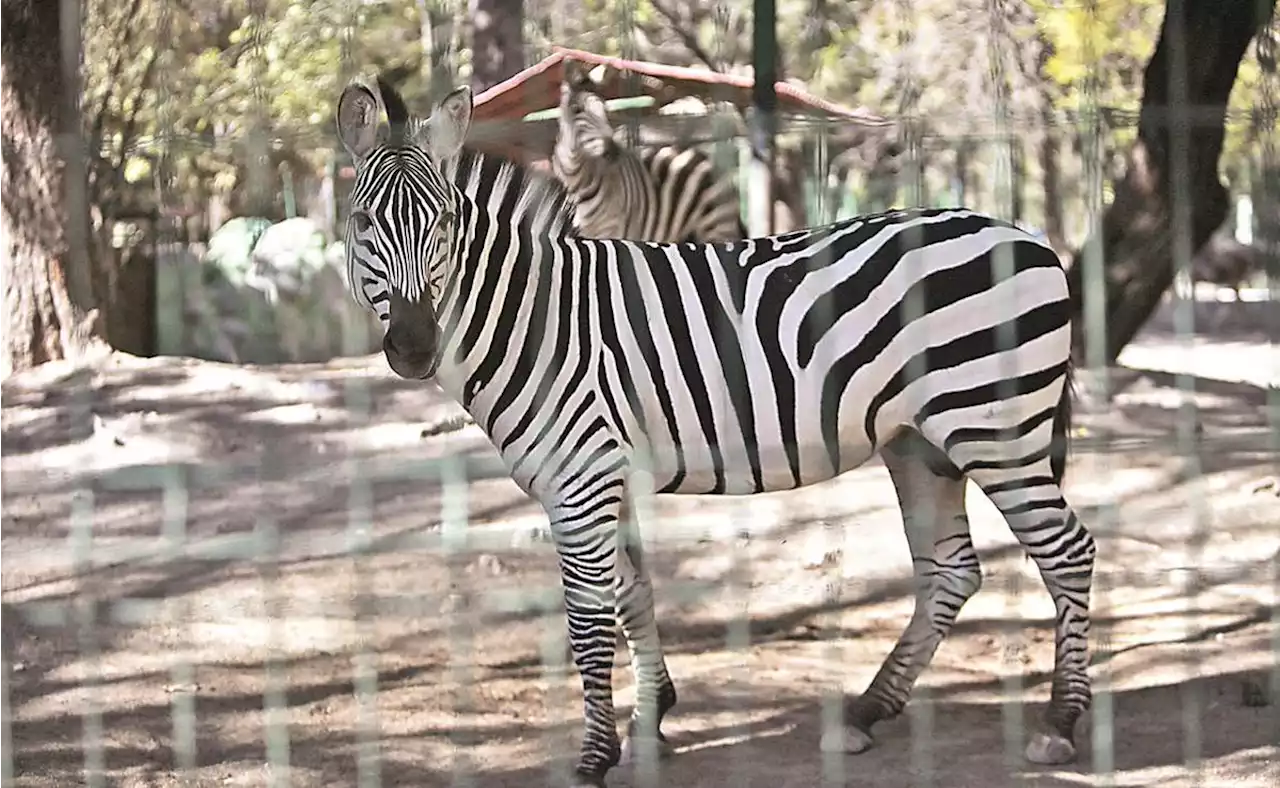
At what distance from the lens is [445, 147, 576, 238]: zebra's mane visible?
9.23ft

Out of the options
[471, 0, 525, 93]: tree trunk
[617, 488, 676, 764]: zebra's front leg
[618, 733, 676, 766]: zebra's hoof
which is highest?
[471, 0, 525, 93]: tree trunk

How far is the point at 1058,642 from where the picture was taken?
3.00 m

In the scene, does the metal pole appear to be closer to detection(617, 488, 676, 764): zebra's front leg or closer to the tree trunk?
detection(617, 488, 676, 764): zebra's front leg

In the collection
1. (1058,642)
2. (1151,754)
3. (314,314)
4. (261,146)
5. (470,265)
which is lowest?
(1151,754)

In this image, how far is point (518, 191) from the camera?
286 cm

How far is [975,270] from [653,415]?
0.69 m

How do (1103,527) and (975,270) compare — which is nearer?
(975,270)

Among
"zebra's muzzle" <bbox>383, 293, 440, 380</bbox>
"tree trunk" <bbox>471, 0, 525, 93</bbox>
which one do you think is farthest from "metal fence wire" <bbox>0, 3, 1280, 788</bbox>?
"tree trunk" <bbox>471, 0, 525, 93</bbox>

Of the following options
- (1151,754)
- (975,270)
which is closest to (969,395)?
(975,270)

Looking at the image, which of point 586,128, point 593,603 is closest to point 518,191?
point 593,603

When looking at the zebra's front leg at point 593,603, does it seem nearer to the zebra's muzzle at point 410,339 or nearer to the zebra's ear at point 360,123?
the zebra's muzzle at point 410,339

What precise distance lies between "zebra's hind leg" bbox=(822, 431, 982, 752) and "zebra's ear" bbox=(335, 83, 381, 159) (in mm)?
1251

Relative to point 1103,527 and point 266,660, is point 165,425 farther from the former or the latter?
point 1103,527

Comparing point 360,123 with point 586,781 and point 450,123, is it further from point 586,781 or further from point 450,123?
point 586,781
